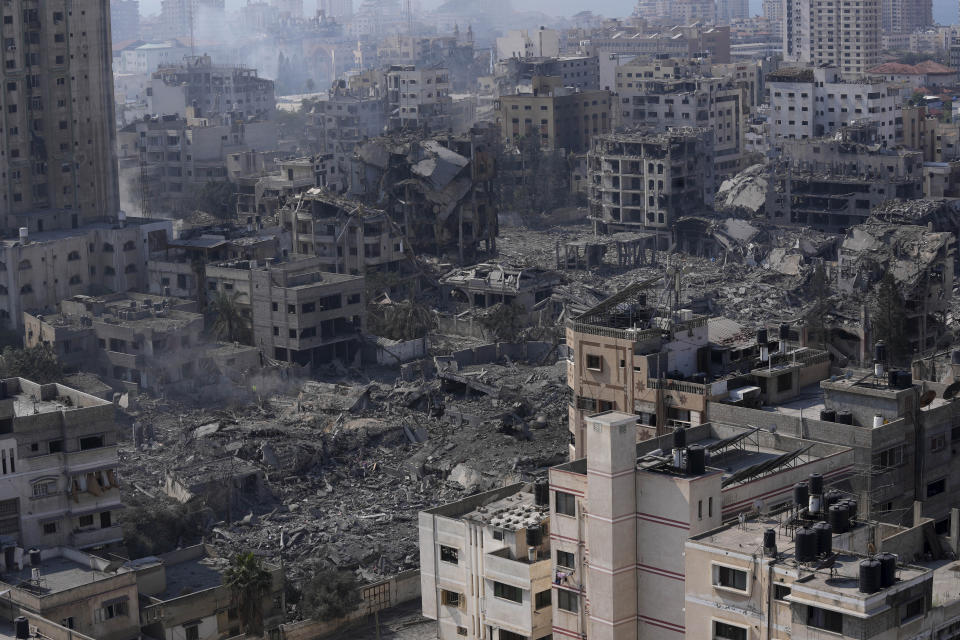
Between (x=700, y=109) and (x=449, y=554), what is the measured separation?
82.2 m

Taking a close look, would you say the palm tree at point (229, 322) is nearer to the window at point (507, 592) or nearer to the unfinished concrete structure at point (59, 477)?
the unfinished concrete structure at point (59, 477)

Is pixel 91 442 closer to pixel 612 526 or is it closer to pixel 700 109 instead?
pixel 612 526

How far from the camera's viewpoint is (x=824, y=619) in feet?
95.8

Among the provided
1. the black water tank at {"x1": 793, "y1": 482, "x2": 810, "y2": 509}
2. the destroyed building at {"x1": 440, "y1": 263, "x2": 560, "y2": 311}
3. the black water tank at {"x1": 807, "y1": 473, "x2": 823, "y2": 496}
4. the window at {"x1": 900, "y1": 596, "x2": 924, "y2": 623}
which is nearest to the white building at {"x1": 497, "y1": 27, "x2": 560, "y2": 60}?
the destroyed building at {"x1": 440, "y1": 263, "x2": 560, "y2": 311}

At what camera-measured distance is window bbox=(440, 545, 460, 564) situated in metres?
37.1

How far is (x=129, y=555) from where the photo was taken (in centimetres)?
4622

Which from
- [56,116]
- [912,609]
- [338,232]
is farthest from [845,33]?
[912,609]

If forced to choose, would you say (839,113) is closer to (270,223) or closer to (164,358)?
(270,223)

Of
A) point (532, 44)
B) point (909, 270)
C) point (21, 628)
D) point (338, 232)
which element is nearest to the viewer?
point (21, 628)

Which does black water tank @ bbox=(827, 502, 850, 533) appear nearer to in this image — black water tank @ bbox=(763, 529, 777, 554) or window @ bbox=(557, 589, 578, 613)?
black water tank @ bbox=(763, 529, 777, 554)

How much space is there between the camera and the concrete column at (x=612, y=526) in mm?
33344

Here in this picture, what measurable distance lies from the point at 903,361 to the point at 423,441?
59.4ft

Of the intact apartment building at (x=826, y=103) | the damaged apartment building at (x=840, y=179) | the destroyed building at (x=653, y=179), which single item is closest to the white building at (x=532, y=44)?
the intact apartment building at (x=826, y=103)

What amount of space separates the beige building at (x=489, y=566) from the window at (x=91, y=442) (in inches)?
392
